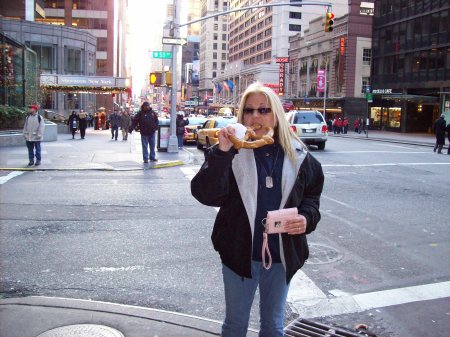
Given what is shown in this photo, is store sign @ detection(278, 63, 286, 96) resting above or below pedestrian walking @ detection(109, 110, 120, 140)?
above

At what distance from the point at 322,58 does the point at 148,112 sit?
5922cm

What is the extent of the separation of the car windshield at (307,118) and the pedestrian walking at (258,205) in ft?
67.4

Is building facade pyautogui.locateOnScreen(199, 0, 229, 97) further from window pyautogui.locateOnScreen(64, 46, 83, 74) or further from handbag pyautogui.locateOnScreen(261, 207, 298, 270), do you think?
handbag pyautogui.locateOnScreen(261, 207, 298, 270)

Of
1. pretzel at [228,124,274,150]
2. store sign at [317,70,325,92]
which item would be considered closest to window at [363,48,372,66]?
store sign at [317,70,325,92]

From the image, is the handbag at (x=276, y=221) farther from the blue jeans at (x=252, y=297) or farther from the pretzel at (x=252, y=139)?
the pretzel at (x=252, y=139)

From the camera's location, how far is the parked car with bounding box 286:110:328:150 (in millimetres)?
22781

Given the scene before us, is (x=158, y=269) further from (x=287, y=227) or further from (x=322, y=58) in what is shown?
(x=322, y=58)

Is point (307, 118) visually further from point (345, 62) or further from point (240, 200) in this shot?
point (345, 62)

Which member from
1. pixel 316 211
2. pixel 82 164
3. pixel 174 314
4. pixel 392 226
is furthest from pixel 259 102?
pixel 82 164

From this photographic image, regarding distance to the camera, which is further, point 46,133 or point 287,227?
point 46,133

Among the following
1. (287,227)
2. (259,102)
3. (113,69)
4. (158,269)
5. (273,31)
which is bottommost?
(158,269)

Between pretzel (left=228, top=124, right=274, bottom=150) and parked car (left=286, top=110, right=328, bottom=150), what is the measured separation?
65.1 ft

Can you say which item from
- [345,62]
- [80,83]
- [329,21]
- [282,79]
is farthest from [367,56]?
[329,21]

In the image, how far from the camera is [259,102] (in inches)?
117
